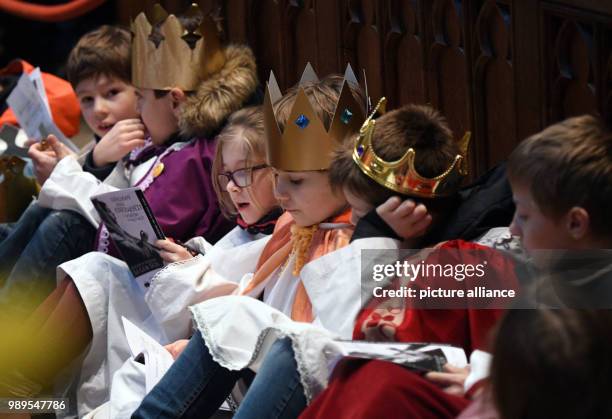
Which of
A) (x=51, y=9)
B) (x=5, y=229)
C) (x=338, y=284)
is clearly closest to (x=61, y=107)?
(x=51, y=9)

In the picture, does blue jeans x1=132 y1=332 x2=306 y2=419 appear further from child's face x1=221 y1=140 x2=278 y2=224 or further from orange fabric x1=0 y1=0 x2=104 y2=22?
orange fabric x1=0 y1=0 x2=104 y2=22

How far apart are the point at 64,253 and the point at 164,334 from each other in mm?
694

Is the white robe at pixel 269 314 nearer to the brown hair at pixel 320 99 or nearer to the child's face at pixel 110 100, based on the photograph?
the brown hair at pixel 320 99

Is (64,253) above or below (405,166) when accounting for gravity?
below

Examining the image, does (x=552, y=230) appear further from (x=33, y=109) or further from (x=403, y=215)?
(x=33, y=109)

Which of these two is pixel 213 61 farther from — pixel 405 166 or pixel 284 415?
pixel 284 415

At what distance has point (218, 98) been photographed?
4.05m

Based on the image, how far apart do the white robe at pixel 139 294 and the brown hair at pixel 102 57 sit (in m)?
0.94

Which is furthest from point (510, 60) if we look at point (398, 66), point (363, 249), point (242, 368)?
point (242, 368)

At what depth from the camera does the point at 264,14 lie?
4.74 metres

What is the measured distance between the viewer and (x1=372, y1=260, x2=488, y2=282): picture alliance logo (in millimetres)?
2623

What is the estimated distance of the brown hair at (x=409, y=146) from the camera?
9.36ft

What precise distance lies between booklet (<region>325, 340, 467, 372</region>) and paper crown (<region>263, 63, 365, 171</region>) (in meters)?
0.84

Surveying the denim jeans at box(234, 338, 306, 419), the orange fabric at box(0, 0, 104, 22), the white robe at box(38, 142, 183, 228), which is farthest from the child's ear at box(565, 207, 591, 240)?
the orange fabric at box(0, 0, 104, 22)
